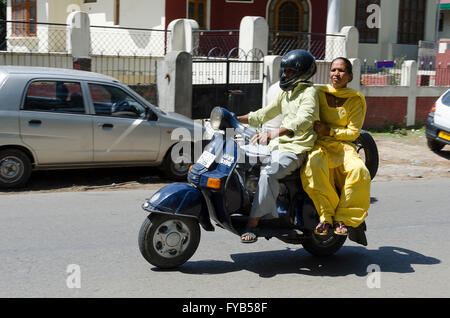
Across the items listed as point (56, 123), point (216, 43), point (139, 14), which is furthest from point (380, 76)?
point (56, 123)

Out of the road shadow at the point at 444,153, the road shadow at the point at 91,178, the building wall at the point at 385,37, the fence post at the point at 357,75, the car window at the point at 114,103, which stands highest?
the building wall at the point at 385,37

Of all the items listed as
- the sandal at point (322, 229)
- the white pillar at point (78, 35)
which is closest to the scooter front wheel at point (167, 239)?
the sandal at point (322, 229)

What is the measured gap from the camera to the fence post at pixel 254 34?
50.4 feet

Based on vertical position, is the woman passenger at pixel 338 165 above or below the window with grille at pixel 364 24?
below

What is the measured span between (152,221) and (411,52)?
71.0ft

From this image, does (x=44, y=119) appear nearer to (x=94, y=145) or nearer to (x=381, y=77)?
(x=94, y=145)

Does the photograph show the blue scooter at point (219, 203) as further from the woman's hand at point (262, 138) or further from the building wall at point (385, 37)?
the building wall at point (385, 37)

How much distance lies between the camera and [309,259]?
5734 mm

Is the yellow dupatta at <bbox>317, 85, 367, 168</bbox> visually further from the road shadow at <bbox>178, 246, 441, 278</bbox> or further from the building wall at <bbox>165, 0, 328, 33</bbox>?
the building wall at <bbox>165, 0, 328, 33</bbox>

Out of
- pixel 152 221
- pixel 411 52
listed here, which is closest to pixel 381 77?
pixel 411 52

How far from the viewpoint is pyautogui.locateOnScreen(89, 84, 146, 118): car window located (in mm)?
9234

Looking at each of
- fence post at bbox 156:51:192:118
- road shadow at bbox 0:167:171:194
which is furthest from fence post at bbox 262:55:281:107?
road shadow at bbox 0:167:171:194

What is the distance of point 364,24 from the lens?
78.2 feet

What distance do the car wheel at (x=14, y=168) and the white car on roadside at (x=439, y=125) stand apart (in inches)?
330
